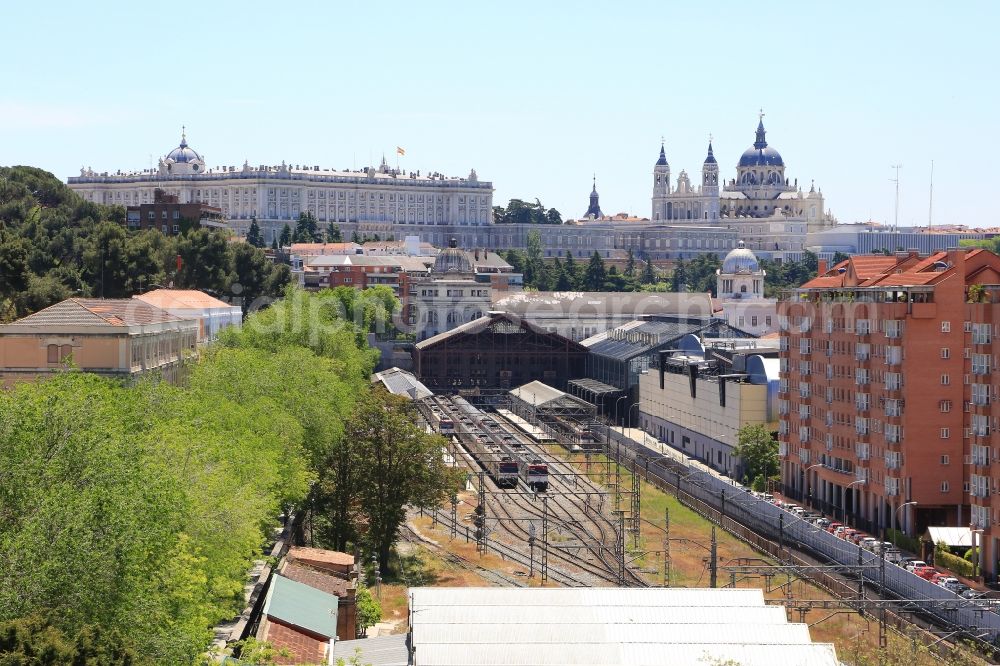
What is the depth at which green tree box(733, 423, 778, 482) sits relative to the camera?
65.9 metres

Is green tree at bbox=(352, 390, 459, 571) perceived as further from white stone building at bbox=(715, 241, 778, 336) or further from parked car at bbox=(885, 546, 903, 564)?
white stone building at bbox=(715, 241, 778, 336)

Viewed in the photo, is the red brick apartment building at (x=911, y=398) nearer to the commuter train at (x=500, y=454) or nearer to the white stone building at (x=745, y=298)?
the commuter train at (x=500, y=454)

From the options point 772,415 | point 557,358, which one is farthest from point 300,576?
point 557,358

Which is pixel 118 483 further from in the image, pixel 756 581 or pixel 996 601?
pixel 756 581

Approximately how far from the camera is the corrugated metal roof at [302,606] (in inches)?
1332

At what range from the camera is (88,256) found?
8919 centimetres

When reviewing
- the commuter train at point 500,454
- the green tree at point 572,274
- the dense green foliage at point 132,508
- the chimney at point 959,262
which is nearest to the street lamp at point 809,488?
the chimney at point 959,262

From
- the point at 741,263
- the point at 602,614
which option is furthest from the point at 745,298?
the point at 602,614

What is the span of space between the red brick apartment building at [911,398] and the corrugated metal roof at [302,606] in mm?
18414

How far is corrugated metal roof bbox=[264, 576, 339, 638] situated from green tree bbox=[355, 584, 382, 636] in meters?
2.26

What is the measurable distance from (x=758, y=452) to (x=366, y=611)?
2905 cm

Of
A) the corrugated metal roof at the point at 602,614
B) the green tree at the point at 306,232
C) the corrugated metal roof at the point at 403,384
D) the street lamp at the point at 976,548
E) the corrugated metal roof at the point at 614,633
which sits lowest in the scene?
the corrugated metal roof at the point at 403,384

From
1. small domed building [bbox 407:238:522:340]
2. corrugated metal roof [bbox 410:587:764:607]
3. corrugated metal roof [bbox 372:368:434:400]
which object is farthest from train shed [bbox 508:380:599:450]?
corrugated metal roof [bbox 410:587:764:607]

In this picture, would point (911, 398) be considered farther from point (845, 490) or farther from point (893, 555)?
point (893, 555)
